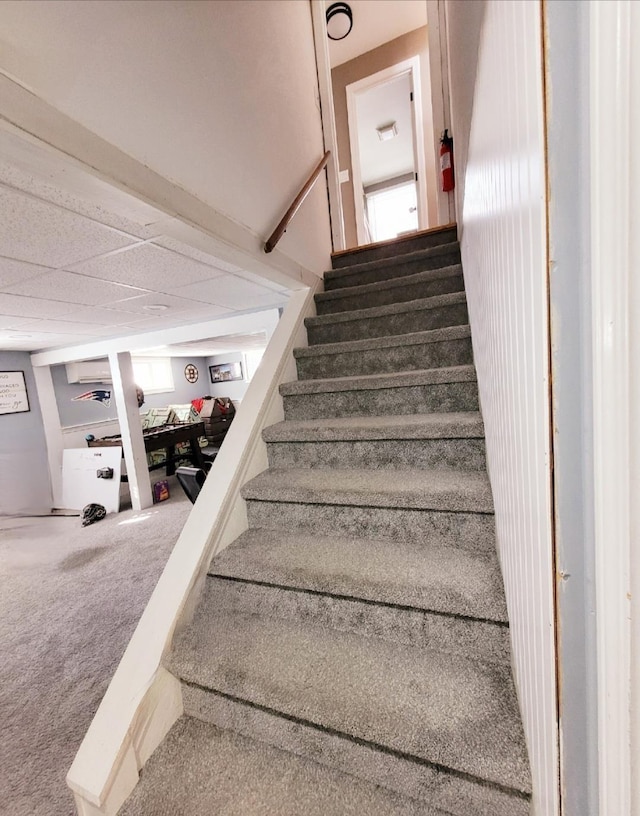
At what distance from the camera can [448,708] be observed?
82cm

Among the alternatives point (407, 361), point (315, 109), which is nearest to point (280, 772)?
point (407, 361)

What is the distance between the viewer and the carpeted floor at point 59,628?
1271mm

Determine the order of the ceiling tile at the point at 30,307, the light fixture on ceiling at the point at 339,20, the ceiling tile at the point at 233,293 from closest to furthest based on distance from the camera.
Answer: the ceiling tile at the point at 30,307 → the ceiling tile at the point at 233,293 → the light fixture on ceiling at the point at 339,20

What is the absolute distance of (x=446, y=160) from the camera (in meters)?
2.85

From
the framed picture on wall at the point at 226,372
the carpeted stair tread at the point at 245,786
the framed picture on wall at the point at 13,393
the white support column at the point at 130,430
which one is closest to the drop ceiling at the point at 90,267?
the white support column at the point at 130,430

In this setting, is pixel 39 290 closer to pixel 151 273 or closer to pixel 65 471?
pixel 151 273

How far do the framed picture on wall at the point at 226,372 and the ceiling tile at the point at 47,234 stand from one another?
23.2 ft

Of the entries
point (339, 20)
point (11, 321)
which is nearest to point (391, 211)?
point (339, 20)

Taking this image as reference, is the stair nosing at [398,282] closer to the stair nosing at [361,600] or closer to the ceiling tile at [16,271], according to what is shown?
the ceiling tile at [16,271]

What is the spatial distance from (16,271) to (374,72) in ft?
14.3

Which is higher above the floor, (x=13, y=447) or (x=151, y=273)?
(x=151, y=273)

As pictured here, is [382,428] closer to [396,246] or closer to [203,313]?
[396,246]

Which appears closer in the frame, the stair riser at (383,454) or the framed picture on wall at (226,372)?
the stair riser at (383,454)

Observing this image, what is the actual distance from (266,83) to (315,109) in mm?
904
